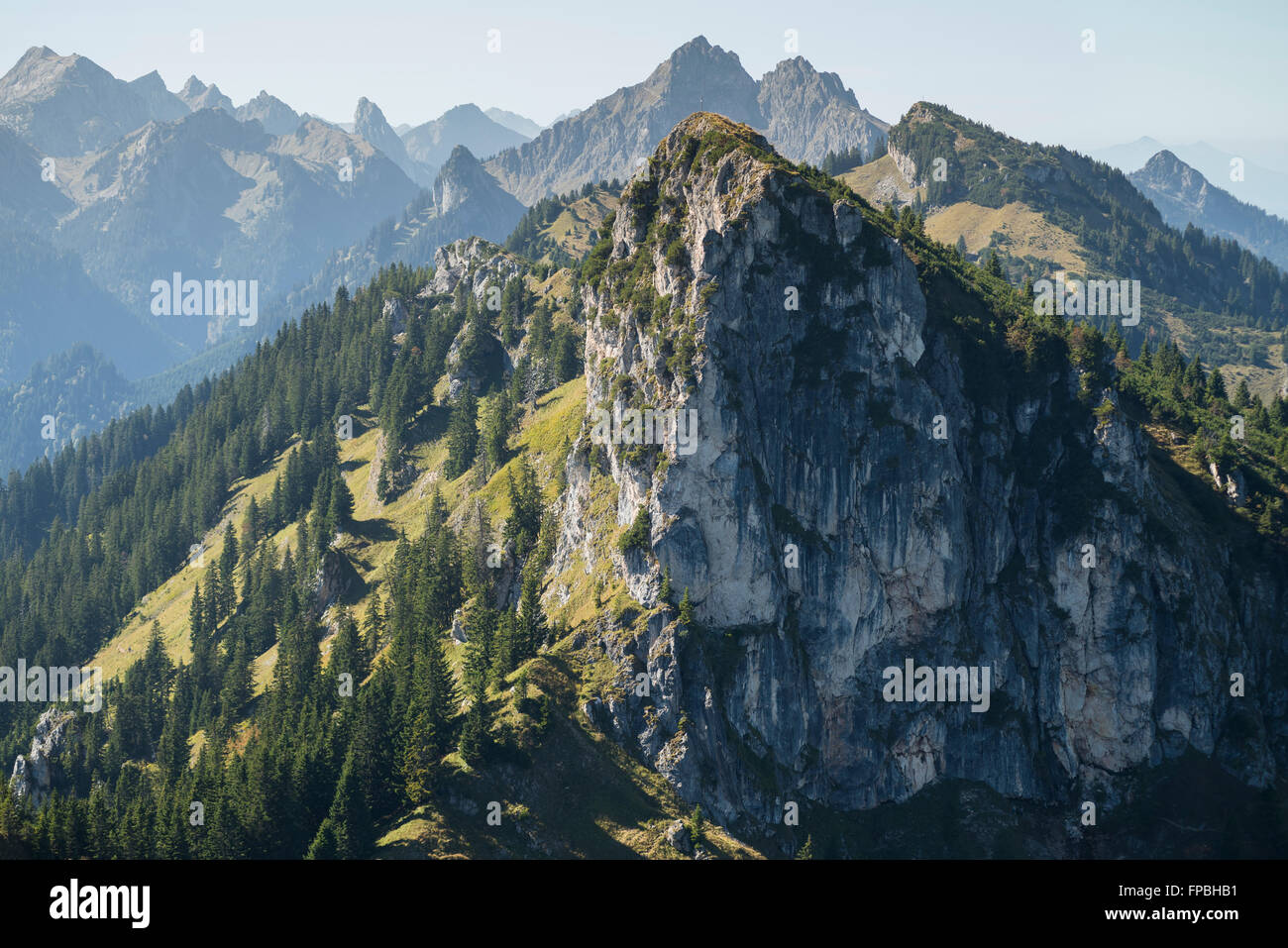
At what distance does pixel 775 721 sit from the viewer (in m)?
128

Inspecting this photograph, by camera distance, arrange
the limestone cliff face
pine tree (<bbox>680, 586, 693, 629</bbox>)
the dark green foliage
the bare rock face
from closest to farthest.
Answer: pine tree (<bbox>680, 586, 693, 629</bbox>) < the dark green foliage < the limestone cliff face < the bare rock face

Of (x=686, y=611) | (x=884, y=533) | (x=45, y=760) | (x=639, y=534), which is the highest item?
(x=639, y=534)

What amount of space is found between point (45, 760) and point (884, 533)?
121567mm

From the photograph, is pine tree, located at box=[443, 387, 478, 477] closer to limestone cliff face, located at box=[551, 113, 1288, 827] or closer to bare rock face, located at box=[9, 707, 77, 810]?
limestone cliff face, located at box=[551, 113, 1288, 827]

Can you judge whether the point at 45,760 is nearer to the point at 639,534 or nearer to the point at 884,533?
the point at 639,534

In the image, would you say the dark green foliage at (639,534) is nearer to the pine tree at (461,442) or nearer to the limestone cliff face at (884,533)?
the limestone cliff face at (884,533)

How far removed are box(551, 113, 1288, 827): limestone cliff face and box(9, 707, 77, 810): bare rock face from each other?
8008cm

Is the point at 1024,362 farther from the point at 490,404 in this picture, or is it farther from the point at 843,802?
the point at 490,404

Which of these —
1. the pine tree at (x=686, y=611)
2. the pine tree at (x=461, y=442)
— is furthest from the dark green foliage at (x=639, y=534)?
the pine tree at (x=461, y=442)

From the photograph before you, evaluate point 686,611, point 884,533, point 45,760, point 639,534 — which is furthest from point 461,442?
point 45,760

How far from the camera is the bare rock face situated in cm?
14750

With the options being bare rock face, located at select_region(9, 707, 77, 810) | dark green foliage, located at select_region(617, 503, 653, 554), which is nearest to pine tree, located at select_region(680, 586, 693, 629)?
dark green foliage, located at select_region(617, 503, 653, 554)

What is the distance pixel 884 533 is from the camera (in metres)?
136
